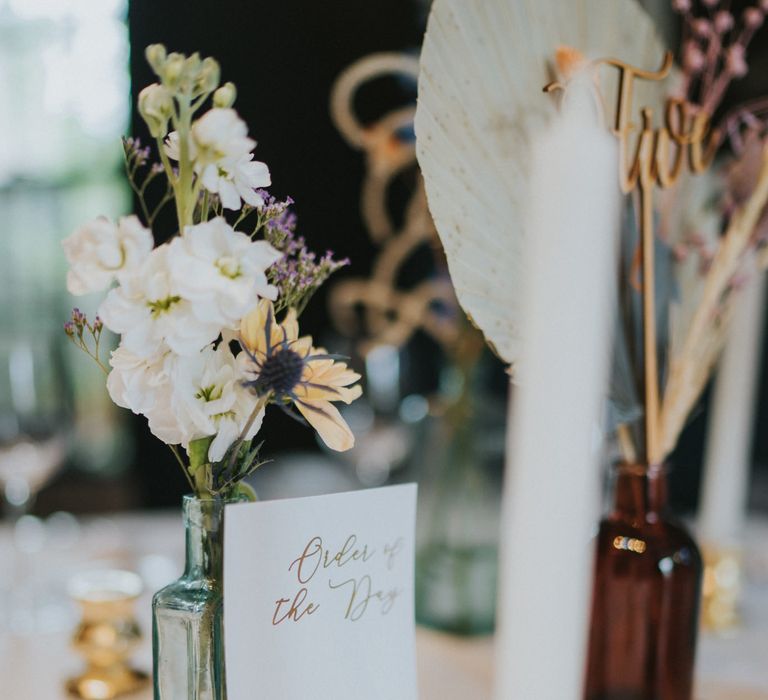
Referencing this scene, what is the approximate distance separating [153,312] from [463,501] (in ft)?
2.04

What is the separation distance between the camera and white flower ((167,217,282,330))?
0.36 meters

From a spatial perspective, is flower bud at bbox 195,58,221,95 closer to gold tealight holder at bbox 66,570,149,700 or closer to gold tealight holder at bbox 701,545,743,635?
gold tealight holder at bbox 66,570,149,700

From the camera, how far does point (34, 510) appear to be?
2137mm

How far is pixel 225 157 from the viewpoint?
15.0 inches

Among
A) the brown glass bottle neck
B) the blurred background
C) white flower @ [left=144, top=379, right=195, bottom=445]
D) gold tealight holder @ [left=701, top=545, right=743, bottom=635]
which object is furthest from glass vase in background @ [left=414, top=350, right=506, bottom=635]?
white flower @ [left=144, top=379, right=195, bottom=445]

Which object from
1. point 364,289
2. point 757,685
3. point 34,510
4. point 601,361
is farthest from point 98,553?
point 34,510

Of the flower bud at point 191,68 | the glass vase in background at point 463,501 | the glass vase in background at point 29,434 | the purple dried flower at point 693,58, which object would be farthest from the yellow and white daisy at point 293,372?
the glass vase in background at point 29,434

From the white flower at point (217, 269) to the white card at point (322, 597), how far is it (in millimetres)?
97

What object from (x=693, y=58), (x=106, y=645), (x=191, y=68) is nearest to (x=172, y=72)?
(x=191, y=68)

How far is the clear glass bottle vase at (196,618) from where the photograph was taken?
16.6 inches

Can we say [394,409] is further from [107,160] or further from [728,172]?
[107,160]

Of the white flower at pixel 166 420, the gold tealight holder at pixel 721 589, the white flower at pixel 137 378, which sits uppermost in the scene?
the white flower at pixel 137 378

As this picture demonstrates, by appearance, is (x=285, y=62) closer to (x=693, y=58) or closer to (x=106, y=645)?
(x=693, y=58)

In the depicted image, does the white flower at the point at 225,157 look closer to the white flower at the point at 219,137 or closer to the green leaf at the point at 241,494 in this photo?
the white flower at the point at 219,137
